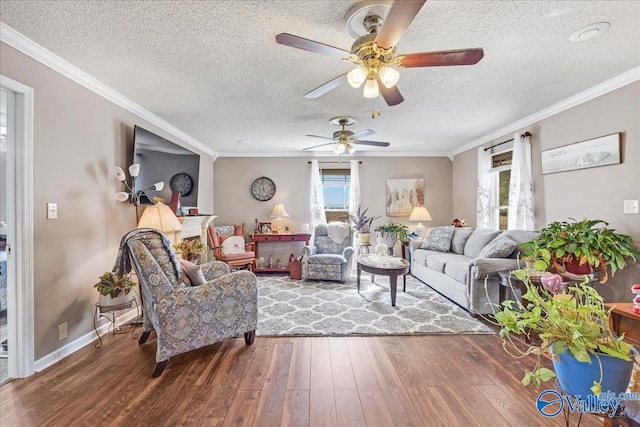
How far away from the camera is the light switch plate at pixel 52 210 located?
2.29 metres

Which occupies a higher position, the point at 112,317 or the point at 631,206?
the point at 631,206

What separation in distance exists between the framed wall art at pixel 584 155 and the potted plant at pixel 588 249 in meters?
0.68

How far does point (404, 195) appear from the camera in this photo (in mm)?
6086

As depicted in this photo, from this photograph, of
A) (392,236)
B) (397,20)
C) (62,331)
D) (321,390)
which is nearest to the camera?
(397,20)

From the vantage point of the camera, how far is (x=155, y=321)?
213cm

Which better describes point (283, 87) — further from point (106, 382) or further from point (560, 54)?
point (106, 382)

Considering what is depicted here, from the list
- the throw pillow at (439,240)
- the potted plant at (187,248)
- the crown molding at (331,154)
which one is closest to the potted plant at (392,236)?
the throw pillow at (439,240)

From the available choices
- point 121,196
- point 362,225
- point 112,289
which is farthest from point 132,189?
point 362,225

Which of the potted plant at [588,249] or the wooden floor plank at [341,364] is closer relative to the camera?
the wooden floor plank at [341,364]

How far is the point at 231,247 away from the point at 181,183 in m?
1.49

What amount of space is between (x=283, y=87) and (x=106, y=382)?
111 inches

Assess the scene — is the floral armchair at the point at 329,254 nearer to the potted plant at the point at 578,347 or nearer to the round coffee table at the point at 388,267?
the round coffee table at the point at 388,267

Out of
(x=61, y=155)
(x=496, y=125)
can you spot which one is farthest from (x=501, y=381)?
(x=61, y=155)

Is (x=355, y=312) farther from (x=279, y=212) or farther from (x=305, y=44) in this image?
(x=279, y=212)
